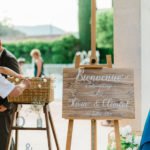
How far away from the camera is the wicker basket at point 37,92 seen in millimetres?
3268

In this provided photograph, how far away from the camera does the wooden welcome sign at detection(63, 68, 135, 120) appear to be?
2.99 m

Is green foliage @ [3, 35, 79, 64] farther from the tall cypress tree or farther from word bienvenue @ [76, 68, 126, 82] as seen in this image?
word bienvenue @ [76, 68, 126, 82]

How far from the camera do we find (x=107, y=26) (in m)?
21.8

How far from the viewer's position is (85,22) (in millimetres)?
19234

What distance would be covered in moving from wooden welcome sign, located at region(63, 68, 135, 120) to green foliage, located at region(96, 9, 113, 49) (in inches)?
732

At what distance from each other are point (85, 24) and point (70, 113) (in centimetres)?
1662

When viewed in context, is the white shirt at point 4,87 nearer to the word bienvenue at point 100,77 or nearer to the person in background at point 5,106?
the word bienvenue at point 100,77

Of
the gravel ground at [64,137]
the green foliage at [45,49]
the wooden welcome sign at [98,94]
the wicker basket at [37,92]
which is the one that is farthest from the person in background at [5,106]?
the green foliage at [45,49]

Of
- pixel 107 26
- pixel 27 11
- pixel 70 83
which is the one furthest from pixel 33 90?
pixel 27 11

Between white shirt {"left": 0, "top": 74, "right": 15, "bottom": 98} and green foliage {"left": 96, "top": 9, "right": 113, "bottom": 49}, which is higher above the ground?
green foliage {"left": 96, "top": 9, "right": 113, "bottom": 49}

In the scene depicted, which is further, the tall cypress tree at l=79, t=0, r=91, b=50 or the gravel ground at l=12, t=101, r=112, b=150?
the tall cypress tree at l=79, t=0, r=91, b=50

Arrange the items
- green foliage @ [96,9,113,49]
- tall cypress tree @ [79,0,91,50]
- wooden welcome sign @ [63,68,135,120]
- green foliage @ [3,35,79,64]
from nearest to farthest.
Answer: wooden welcome sign @ [63,68,135,120]
tall cypress tree @ [79,0,91,50]
green foliage @ [3,35,79,64]
green foliage @ [96,9,113,49]

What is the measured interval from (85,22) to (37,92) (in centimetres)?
1630

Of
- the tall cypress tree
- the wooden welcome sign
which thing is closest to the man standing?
the wooden welcome sign
